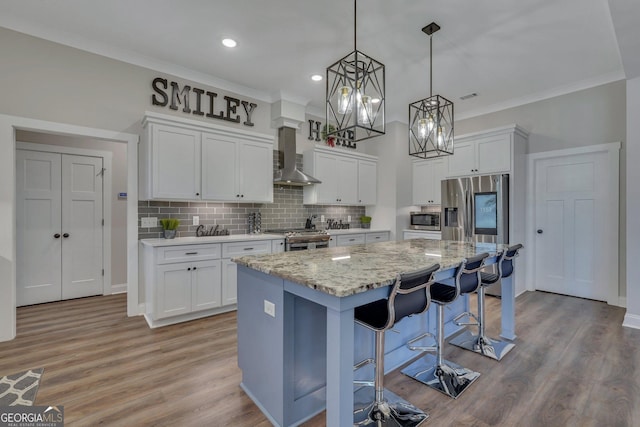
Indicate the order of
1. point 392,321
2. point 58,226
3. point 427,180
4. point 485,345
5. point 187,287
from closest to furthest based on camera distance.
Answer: point 392,321 → point 485,345 → point 187,287 → point 58,226 → point 427,180

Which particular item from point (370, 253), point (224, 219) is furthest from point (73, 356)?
point (370, 253)

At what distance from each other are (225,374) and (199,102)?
3298mm

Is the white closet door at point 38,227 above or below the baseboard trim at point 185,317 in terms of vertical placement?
above

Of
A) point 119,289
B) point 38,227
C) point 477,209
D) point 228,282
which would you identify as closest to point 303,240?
point 228,282

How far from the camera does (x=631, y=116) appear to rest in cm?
326

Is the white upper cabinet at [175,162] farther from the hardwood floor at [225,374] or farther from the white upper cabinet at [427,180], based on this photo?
the white upper cabinet at [427,180]

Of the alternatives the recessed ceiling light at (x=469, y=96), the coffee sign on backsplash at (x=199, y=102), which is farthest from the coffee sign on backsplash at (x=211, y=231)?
the recessed ceiling light at (x=469, y=96)

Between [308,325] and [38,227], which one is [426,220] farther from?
[38,227]

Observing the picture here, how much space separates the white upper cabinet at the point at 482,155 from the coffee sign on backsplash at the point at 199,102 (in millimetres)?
3318

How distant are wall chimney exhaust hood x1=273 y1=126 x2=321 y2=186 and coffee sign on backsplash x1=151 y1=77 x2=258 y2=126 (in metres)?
0.53

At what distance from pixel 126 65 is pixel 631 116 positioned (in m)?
5.67

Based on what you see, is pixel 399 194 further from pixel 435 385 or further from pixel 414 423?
pixel 414 423

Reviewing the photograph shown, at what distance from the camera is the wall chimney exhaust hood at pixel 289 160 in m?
4.54

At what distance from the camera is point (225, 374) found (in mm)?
2324
